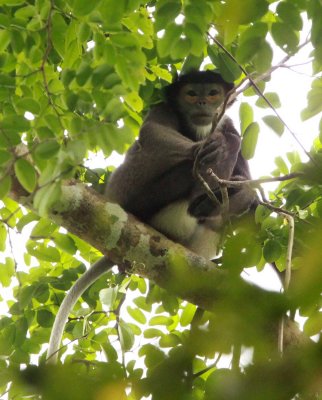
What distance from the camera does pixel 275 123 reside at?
2961 mm

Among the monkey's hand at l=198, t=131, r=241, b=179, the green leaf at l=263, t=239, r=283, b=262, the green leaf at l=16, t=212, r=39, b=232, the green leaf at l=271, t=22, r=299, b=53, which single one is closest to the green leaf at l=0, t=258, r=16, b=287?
the green leaf at l=16, t=212, r=39, b=232

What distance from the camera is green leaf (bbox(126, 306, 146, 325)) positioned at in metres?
4.13

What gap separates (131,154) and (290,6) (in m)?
2.17

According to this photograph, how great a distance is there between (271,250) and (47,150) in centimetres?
170

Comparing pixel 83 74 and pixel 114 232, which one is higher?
pixel 83 74

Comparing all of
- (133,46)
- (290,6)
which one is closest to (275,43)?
(290,6)

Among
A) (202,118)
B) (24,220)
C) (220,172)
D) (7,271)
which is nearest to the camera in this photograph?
(24,220)

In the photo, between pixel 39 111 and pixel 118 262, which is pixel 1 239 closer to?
pixel 118 262

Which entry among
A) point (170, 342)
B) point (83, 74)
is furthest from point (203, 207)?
point (170, 342)

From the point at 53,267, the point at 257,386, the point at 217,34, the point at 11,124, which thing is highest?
the point at 217,34

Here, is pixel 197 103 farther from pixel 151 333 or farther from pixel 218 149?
pixel 151 333

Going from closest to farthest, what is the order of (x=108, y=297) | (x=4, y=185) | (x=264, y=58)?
(x=4, y=185) < (x=264, y=58) < (x=108, y=297)

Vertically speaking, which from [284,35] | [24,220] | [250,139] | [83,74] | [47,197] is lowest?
[24,220]

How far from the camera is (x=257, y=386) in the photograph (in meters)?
0.52
